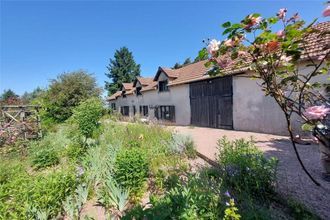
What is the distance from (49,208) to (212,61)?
14.0 ft

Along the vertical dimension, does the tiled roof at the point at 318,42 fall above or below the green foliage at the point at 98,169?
above

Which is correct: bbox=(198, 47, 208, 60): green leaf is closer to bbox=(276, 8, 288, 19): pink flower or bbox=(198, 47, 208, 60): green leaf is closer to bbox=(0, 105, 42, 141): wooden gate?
bbox=(276, 8, 288, 19): pink flower

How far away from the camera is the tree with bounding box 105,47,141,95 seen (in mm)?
51219

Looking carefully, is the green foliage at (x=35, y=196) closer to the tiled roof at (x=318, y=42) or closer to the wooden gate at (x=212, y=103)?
the tiled roof at (x=318, y=42)

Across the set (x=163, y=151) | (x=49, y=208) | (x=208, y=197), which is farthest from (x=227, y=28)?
(x=163, y=151)

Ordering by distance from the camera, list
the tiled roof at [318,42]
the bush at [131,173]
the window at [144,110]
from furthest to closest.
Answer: the window at [144,110], the bush at [131,173], the tiled roof at [318,42]

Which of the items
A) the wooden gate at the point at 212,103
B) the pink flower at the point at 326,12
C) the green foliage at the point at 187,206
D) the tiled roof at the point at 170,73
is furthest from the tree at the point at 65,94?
the pink flower at the point at 326,12

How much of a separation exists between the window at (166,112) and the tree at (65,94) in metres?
7.71

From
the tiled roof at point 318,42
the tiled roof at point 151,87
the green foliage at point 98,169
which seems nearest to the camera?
the tiled roof at point 318,42

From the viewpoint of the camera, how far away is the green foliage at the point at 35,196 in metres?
3.98

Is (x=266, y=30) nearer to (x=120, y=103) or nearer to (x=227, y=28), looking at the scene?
(x=227, y=28)

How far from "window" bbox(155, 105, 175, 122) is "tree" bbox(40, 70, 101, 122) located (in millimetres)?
7707

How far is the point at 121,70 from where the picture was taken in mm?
51625

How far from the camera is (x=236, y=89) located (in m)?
13.8
